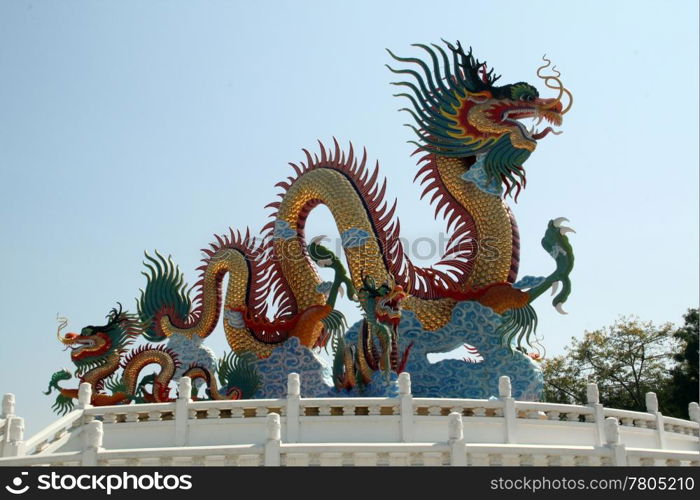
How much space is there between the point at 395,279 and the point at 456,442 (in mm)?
5828

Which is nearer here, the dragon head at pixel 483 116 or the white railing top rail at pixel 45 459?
the white railing top rail at pixel 45 459

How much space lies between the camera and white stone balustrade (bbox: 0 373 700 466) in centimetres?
970

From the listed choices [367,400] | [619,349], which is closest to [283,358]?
[367,400]

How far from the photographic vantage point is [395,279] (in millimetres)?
15367

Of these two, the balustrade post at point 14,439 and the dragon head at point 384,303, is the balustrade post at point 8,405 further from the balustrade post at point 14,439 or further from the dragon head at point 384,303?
the dragon head at point 384,303

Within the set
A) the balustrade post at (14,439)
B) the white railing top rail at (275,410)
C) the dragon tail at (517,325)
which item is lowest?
the balustrade post at (14,439)

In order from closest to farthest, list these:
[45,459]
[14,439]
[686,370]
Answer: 1. [45,459]
2. [14,439]
3. [686,370]

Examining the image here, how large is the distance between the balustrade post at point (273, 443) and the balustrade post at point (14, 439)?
311cm

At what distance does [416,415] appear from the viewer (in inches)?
428

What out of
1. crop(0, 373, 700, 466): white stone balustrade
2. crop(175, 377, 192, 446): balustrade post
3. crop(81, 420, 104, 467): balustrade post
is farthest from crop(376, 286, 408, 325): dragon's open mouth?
crop(81, 420, 104, 467): balustrade post

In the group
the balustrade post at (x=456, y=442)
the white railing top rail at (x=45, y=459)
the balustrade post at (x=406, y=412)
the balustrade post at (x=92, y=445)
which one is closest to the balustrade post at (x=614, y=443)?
the balustrade post at (x=456, y=442)

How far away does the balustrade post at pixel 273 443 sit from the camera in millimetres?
9586

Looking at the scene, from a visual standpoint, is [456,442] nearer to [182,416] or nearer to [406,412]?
[406,412]

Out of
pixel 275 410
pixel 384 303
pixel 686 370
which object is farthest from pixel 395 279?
pixel 686 370
